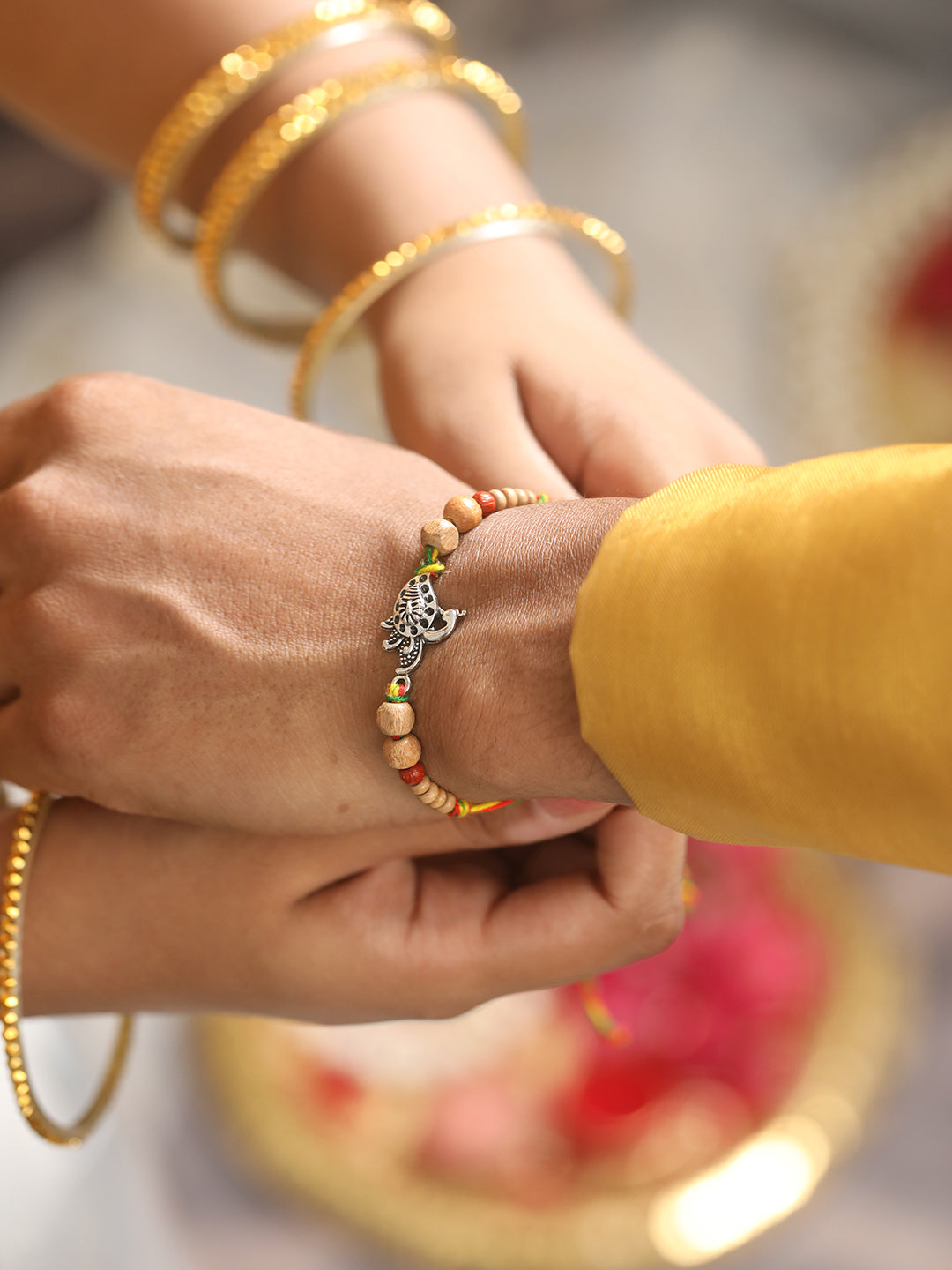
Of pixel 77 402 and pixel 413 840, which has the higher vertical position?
pixel 77 402

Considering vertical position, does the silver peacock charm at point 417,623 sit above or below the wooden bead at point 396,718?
above

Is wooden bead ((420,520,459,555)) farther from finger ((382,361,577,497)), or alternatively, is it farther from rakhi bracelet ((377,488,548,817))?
finger ((382,361,577,497))

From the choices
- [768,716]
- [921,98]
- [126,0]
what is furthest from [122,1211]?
[921,98]

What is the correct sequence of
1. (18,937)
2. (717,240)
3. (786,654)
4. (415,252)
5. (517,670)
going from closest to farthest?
(786,654)
(517,670)
(18,937)
(415,252)
(717,240)

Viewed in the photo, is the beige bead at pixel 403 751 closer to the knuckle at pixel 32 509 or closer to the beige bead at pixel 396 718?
the beige bead at pixel 396 718

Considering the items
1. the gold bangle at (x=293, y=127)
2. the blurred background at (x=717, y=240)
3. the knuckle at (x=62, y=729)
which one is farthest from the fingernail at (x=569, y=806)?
the blurred background at (x=717, y=240)

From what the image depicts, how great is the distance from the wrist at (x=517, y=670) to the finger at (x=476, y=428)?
98 millimetres

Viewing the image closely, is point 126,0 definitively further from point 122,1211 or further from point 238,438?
point 122,1211

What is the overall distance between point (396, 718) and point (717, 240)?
3.77 feet

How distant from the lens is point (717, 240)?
147cm

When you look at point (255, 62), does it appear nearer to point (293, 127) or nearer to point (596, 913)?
point (293, 127)

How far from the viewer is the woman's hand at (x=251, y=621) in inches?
20.4

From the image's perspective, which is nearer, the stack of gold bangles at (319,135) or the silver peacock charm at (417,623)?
the silver peacock charm at (417,623)

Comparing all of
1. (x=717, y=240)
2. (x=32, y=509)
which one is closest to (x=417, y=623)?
(x=32, y=509)
